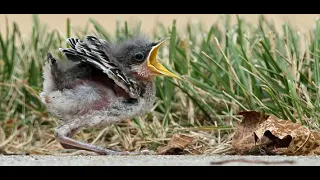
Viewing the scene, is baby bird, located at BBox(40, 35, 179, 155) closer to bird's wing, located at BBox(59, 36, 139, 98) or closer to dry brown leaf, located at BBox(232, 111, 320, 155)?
bird's wing, located at BBox(59, 36, 139, 98)

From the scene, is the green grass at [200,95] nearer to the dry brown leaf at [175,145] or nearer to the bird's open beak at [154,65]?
the dry brown leaf at [175,145]

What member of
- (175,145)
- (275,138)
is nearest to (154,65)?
(175,145)

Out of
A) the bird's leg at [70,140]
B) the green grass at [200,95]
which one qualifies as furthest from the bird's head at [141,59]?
the bird's leg at [70,140]

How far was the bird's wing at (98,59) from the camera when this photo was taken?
4191 millimetres

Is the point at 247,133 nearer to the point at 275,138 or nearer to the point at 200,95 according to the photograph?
the point at 275,138

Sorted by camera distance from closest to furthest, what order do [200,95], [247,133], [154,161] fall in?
[154,161]
[247,133]
[200,95]

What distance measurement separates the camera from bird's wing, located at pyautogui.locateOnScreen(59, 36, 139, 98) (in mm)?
4191

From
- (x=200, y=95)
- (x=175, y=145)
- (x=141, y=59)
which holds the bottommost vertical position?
(x=175, y=145)

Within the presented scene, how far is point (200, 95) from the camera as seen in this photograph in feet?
16.7

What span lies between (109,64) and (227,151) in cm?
80

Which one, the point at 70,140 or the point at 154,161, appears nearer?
the point at 154,161

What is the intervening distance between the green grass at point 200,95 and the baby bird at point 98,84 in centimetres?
35

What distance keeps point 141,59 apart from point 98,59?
25 cm

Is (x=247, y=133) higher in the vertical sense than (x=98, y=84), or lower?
lower
